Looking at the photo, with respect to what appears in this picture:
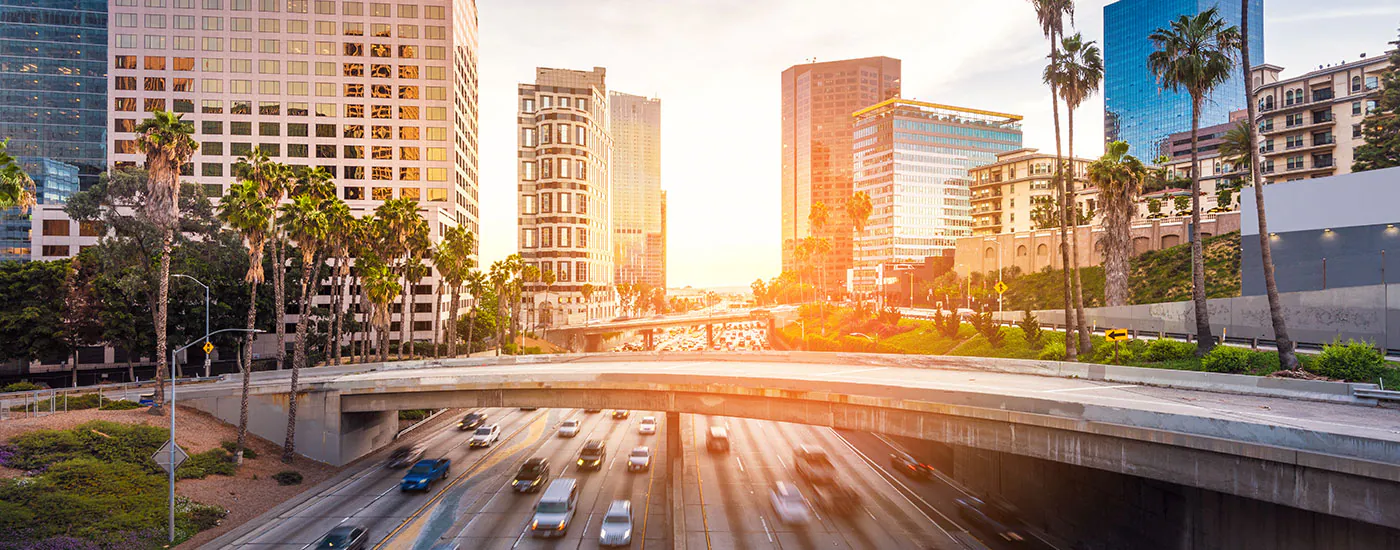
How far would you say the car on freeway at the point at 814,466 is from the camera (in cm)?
3875

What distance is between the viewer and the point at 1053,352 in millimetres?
43312

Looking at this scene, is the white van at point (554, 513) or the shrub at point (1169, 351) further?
the shrub at point (1169, 351)

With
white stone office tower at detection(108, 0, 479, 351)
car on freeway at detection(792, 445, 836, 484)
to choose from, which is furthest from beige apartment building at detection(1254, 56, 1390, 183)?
white stone office tower at detection(108, 0, 479, 351)

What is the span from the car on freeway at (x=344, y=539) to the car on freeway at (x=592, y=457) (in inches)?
599

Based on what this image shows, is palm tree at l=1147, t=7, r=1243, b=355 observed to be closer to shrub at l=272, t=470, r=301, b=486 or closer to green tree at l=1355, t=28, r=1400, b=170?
green tree at l=1355, t=28, r=1400, b=170

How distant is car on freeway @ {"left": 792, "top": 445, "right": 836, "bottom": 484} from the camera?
127 feet

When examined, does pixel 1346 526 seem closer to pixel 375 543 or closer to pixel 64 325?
pixel 375 543

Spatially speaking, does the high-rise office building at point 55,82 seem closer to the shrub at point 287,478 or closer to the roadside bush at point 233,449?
the roadside bush at point 233,449

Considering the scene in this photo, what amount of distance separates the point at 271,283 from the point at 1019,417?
224 ft

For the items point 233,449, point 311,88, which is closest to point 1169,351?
point 233,449

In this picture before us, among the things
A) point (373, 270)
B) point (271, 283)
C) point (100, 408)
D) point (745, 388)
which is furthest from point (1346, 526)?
point (271, 283)

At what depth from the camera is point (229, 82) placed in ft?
335

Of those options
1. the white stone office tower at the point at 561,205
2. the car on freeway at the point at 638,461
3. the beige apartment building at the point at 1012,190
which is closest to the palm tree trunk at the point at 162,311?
the car on freeway at the point at 638,461

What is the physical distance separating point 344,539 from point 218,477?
14.8 metres
